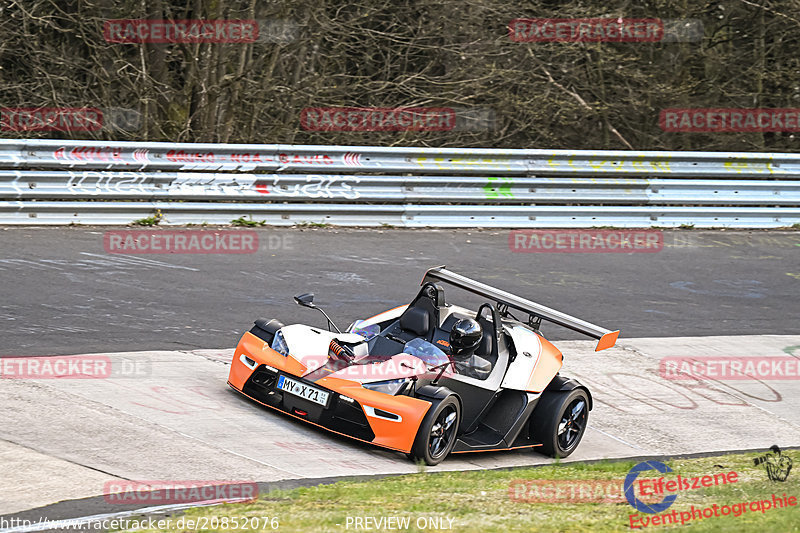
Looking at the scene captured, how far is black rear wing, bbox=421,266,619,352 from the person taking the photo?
880 cm

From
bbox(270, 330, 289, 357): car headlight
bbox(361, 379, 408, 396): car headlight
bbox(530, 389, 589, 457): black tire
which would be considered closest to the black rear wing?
bbox(530, 389, 589, 457): black tire

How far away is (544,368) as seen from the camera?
30.5 feet

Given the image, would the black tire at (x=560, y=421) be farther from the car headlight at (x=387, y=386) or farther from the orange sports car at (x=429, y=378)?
the car headlight at (x=387, y=386)

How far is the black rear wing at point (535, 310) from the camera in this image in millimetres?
8797

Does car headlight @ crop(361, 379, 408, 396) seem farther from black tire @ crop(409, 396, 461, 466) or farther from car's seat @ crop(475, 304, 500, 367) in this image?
car's seat @ crop(475, 304, 500, 367)

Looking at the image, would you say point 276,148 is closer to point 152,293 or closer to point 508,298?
point 152,293

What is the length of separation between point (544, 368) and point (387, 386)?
1.65 metres

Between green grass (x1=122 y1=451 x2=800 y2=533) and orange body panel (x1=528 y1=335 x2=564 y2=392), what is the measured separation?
4.55 feet

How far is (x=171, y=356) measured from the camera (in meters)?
10.2

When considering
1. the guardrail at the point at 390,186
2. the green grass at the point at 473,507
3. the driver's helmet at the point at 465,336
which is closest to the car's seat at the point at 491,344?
the driver's helmet at the point at 465,336

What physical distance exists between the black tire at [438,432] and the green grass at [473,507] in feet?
1.29

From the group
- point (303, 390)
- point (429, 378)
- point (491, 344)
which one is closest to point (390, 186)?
point (491, 344)

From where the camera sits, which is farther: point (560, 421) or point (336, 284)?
point (336, 284)

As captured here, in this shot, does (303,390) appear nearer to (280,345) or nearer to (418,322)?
(280,345)
